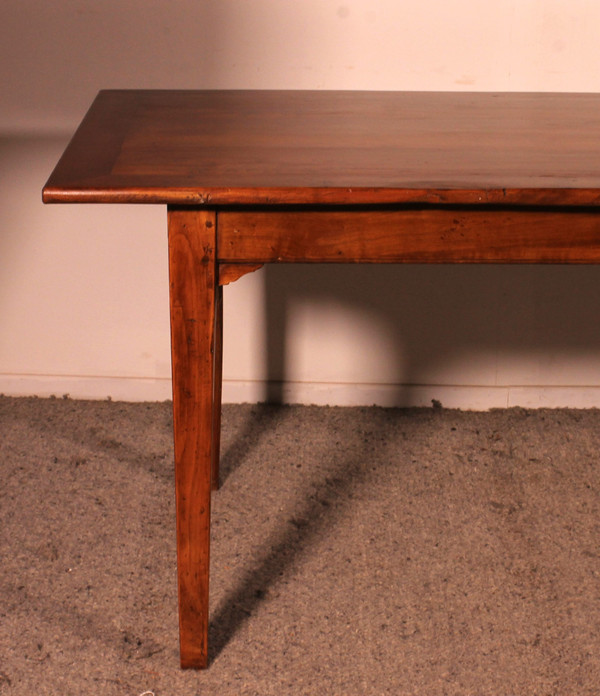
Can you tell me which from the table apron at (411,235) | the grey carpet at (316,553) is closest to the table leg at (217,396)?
the grey carpet at (316,553)

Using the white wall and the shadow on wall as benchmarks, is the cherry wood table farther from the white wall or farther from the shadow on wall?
the shadow on wall

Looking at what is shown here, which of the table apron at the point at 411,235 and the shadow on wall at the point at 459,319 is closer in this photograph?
the table apron at the point at 411,235

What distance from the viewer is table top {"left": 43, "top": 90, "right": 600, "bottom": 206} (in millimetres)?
895

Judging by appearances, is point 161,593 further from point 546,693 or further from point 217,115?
point 217,115

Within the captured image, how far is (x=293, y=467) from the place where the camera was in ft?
5.50

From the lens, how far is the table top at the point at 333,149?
35.2 inches

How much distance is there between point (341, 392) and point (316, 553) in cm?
56

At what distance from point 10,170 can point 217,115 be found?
27.1 inches

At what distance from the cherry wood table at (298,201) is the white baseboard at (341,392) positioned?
82cm

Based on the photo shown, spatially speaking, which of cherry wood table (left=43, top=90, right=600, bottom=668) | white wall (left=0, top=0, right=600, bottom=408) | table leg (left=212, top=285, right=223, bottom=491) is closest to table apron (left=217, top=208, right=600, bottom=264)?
cherry wood table (left=43, top=90, right=600, bottom=668)

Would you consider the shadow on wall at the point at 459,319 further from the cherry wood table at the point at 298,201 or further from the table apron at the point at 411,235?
the table apron at the point at 411,235

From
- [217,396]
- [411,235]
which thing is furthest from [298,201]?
[217,396]

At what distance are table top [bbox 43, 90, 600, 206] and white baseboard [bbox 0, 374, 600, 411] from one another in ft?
2.29

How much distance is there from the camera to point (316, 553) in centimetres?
142
